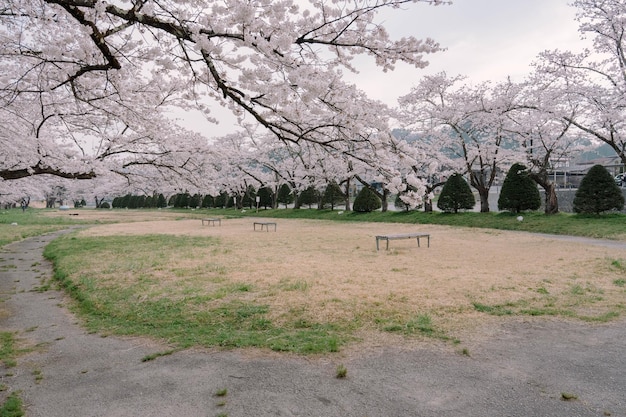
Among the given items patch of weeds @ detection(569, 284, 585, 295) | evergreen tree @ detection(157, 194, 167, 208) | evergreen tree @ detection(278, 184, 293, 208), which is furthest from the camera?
evergreen tree @ detection(157, 194, 167, 208)

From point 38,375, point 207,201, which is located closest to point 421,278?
point 38,375

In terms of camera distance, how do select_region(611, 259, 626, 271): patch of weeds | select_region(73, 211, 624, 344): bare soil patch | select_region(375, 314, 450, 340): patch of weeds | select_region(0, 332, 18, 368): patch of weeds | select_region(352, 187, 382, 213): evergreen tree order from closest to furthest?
select_region(0, 332, 18, 368): patch of weeds → select_region(375, 314, 450, 340): patch of weeds → select_region(73, 211, 624, 344): bare soil patch → select_region(611, 259, 626, 271): patch of weeds → select_region(352, 187, 382, 213): evergreen tree

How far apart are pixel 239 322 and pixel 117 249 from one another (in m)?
9.28

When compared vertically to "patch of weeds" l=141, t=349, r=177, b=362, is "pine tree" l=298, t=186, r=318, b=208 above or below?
above

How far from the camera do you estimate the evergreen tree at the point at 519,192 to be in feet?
70.5

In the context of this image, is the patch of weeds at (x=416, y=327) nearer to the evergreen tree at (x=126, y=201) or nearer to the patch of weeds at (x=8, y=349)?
the patch of weeds at (x=8, y=349)

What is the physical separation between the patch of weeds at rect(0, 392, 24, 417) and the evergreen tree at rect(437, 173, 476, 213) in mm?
24788

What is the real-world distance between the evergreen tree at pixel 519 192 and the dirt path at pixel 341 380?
18487mm

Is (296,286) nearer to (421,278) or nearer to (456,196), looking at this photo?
(421,278)

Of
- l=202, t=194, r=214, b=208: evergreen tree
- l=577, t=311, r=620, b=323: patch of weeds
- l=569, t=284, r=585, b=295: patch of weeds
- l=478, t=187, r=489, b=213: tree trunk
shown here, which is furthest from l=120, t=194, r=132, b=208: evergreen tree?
l=577, t=311, r=620, b=323: patch of weeds

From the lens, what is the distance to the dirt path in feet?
10.1

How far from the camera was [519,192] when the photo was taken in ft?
70.8

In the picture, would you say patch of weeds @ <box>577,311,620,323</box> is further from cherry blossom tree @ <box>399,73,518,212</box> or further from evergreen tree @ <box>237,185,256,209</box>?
evergreen tree @ <box>237,185,256,209</box>

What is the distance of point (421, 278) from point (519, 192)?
16.7 m
